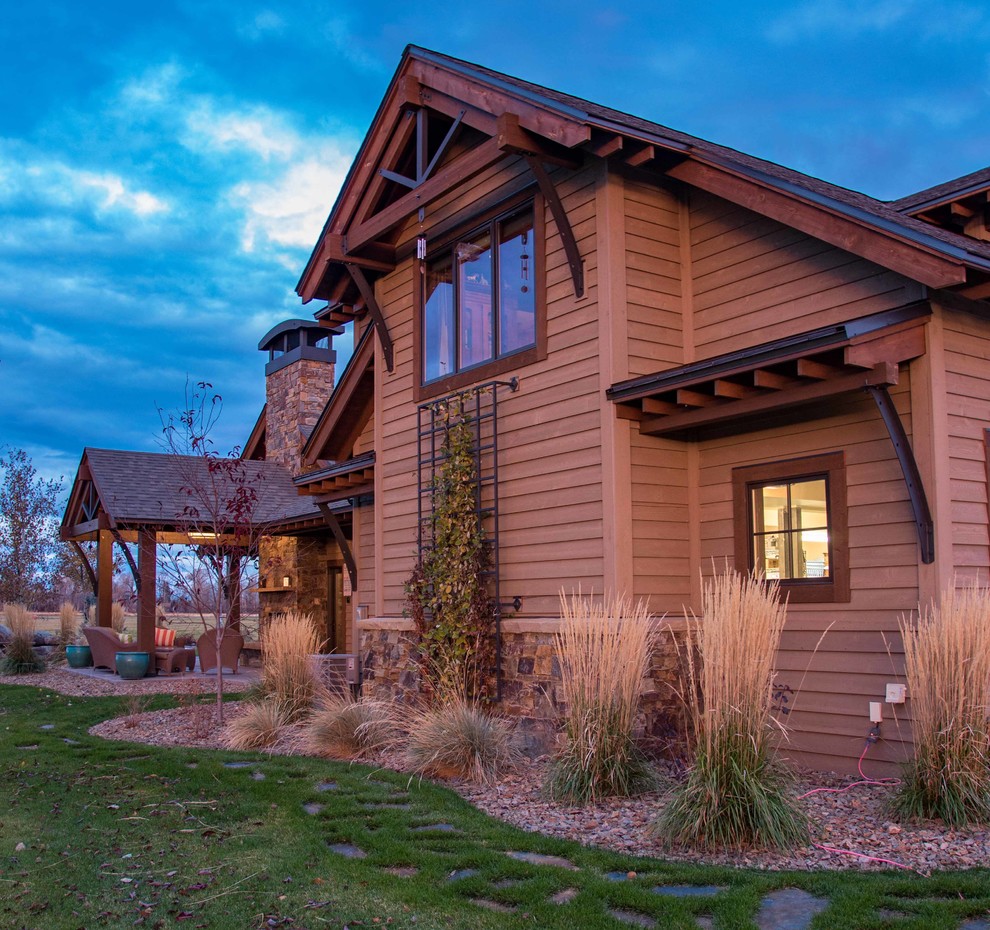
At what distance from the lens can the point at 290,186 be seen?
458ft

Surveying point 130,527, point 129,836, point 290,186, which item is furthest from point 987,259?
point 290,186

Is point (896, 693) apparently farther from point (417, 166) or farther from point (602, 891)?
point (417, 166)

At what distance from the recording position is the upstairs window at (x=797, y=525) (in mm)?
6438

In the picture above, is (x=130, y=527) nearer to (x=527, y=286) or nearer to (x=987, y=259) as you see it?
(x=527, y=286)

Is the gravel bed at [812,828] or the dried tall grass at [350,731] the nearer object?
the gravel bed at [812,828]

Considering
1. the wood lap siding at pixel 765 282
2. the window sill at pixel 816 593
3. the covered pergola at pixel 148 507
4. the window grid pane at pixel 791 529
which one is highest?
the wood lap siding at pixel 765 282

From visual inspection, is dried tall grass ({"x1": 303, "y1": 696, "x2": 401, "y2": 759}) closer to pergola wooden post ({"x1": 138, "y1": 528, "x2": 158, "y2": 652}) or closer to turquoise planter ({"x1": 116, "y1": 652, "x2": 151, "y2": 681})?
turquoise planter ({"x1": 116, "y1": 652, "x2": 151, "y2": 681})

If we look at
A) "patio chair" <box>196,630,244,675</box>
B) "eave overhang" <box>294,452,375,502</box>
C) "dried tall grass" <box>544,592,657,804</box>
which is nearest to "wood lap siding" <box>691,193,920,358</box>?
"dried tall grass" <box>544,592,657,804</box>

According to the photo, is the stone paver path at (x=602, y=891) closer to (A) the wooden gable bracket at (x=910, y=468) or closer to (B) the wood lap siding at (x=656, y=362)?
(A) the wooden gable bracket at (x=910, y=468)

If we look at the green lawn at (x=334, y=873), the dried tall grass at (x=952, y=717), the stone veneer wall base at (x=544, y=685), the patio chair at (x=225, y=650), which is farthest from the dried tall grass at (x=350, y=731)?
the patio chair at (x=225, y=650)

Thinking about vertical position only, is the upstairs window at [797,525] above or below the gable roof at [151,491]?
below

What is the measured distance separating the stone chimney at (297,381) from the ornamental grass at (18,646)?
5001 mm

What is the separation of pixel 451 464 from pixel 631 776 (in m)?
3.51

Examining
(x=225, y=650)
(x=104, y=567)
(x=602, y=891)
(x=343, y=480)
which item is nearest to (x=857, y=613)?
(x=602, y=891)
